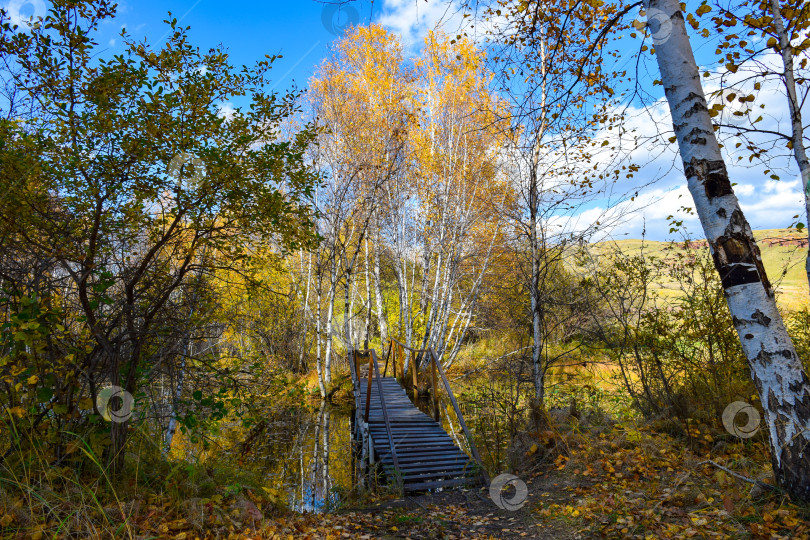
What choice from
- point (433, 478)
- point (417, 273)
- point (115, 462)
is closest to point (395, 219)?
point (417, 273)

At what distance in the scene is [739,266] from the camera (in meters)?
2.62

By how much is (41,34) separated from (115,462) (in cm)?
320

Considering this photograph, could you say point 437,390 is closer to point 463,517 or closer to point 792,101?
point 463,517

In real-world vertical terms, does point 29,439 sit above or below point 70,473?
above

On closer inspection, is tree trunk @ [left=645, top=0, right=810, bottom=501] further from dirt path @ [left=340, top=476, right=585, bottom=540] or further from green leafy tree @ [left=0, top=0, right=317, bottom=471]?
green leafy tree @ [left=0, top=0, right=317, bottom=471]

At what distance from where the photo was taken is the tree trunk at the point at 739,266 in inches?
101

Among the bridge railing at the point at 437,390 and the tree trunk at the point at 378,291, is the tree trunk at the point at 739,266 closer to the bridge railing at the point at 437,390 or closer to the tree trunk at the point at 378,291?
the bridge railing at the point at 437,390

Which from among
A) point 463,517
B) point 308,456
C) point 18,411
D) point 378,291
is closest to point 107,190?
point 18,411

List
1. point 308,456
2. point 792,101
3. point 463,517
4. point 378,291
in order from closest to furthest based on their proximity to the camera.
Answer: point 792,101 < point 463,517 < point 308,456 < point 378,291

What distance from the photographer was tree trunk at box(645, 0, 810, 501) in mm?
2562

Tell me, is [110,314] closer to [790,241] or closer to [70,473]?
[70,473]

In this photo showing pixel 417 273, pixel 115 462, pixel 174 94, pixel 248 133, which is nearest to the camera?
pixel 115 462

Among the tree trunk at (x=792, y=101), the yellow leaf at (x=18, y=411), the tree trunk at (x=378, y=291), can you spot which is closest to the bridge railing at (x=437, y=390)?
the tree trunk at (x=378, y=291)

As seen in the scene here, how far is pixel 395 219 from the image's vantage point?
1195 centimetres
